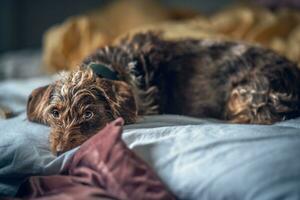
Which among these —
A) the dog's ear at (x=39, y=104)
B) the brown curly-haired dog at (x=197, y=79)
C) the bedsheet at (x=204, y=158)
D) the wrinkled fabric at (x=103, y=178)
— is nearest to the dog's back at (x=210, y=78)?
the brown curly-haired dog at (x=197, y=79)

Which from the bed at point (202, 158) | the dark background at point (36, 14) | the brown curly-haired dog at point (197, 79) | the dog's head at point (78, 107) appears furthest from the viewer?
the dark background at point (36, 14)

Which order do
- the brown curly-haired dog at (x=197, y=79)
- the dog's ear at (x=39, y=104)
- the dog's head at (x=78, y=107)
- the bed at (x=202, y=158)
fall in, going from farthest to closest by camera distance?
1. the brown curly-haired dog at (x=197, y=79)
2. the dog's ear at (x=39, y=104)
3. the dog's head at (x=78, y=107)
4. the bed at (x=202, y=158)

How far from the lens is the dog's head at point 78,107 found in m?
1.37

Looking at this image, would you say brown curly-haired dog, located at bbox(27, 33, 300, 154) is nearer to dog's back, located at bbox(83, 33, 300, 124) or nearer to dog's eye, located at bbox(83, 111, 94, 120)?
dog's back, located at bbox(83, 33, 300, 124)

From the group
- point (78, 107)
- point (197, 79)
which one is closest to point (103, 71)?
point (78, 107)

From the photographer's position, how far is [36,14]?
3322 mm

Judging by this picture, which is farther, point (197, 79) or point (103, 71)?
point (197, 79)

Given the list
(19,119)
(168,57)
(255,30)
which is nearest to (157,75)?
(168,57)

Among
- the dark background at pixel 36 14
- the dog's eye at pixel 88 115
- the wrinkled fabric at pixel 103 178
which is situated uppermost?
the dark background at pixel 36 14

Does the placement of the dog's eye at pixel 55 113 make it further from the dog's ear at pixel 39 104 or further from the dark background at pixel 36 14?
the dark background at pixel 36 14

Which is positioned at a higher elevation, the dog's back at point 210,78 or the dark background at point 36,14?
the dark background at point 36,14

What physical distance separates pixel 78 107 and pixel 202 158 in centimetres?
39

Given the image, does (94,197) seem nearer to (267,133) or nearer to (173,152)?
(173,152)

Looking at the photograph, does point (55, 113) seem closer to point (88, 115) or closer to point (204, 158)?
point (88, 115)
